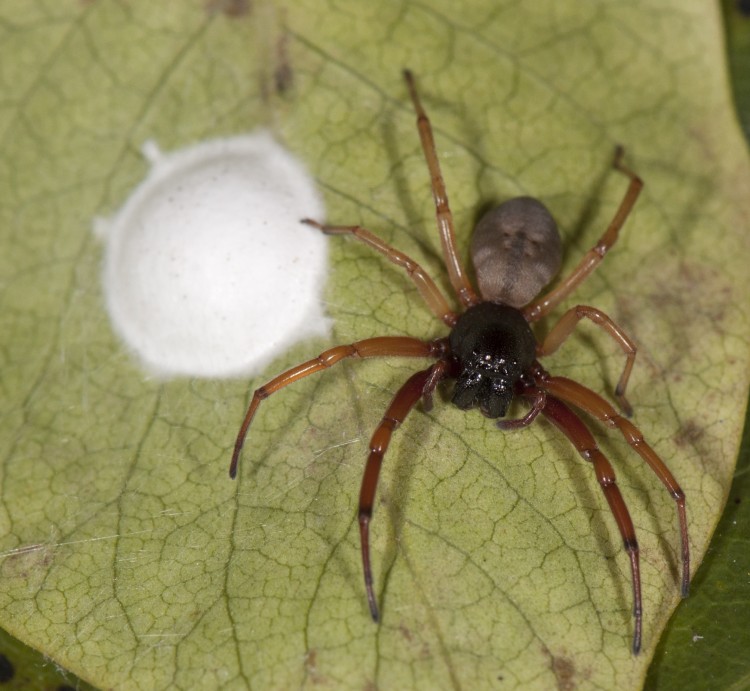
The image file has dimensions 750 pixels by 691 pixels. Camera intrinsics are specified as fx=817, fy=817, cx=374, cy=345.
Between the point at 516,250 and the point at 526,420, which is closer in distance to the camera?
the point at 526,420

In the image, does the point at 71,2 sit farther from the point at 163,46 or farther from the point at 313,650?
the point at 313,650

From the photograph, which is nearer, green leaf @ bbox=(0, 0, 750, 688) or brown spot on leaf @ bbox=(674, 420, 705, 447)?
green leaf @ bbox=(0, 0, 750, 688)

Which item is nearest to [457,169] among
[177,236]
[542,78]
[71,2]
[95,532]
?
[542,78]

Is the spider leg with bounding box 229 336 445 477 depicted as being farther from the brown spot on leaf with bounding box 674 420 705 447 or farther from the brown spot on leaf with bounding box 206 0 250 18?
the brown spot on leaf with bounding box 206 0 250 18

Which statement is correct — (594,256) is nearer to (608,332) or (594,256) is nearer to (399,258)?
(608,332)

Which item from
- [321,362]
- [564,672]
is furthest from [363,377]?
[564,672]

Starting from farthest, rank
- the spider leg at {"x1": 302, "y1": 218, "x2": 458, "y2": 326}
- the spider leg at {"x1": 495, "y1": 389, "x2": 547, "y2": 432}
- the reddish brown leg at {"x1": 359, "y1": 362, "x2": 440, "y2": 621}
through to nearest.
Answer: the spider leg at {"x1": 302, "y1": 218, "x2": 458, "y2": 326}
the spider leg at {"x1": 495, "y1": 389, "x2": 547, "y2": 432}
the reddish brown leg at {"x1": 359, "y1": 362, "x2": 440, "y2": 621}

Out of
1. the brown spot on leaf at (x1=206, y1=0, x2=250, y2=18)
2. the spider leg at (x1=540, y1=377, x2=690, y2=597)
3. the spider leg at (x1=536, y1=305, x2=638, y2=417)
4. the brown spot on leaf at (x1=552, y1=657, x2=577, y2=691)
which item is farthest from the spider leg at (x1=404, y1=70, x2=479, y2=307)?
the brown spot on leaf at (x1=552, y1=657, x2=577, y2=691)
